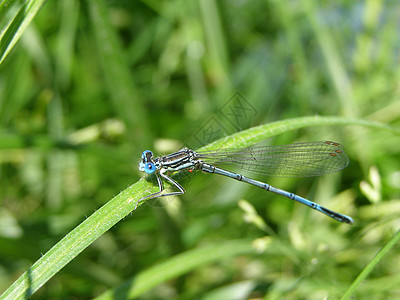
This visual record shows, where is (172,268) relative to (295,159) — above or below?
below

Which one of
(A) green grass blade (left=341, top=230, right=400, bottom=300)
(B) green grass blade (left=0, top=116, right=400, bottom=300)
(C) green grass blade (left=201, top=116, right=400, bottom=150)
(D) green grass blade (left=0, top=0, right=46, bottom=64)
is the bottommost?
(A) green grass blade (left=341, top=230, right=400, bottom=300)

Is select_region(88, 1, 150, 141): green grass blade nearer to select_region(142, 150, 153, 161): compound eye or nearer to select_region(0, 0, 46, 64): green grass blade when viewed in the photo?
select_region(142, 150, 153, 161): compound eye

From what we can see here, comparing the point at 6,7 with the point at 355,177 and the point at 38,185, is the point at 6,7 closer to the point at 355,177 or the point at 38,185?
the point at 38,185

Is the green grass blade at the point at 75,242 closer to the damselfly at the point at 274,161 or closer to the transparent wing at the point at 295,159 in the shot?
the damselfly at the point at 274,161

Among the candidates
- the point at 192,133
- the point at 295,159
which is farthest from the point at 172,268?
the point at 295,159

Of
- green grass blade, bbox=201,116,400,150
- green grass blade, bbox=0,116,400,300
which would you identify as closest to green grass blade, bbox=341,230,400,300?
green grass blade, bbox=201,116,400,150

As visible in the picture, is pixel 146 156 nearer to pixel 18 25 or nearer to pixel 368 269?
pixel 18 25
